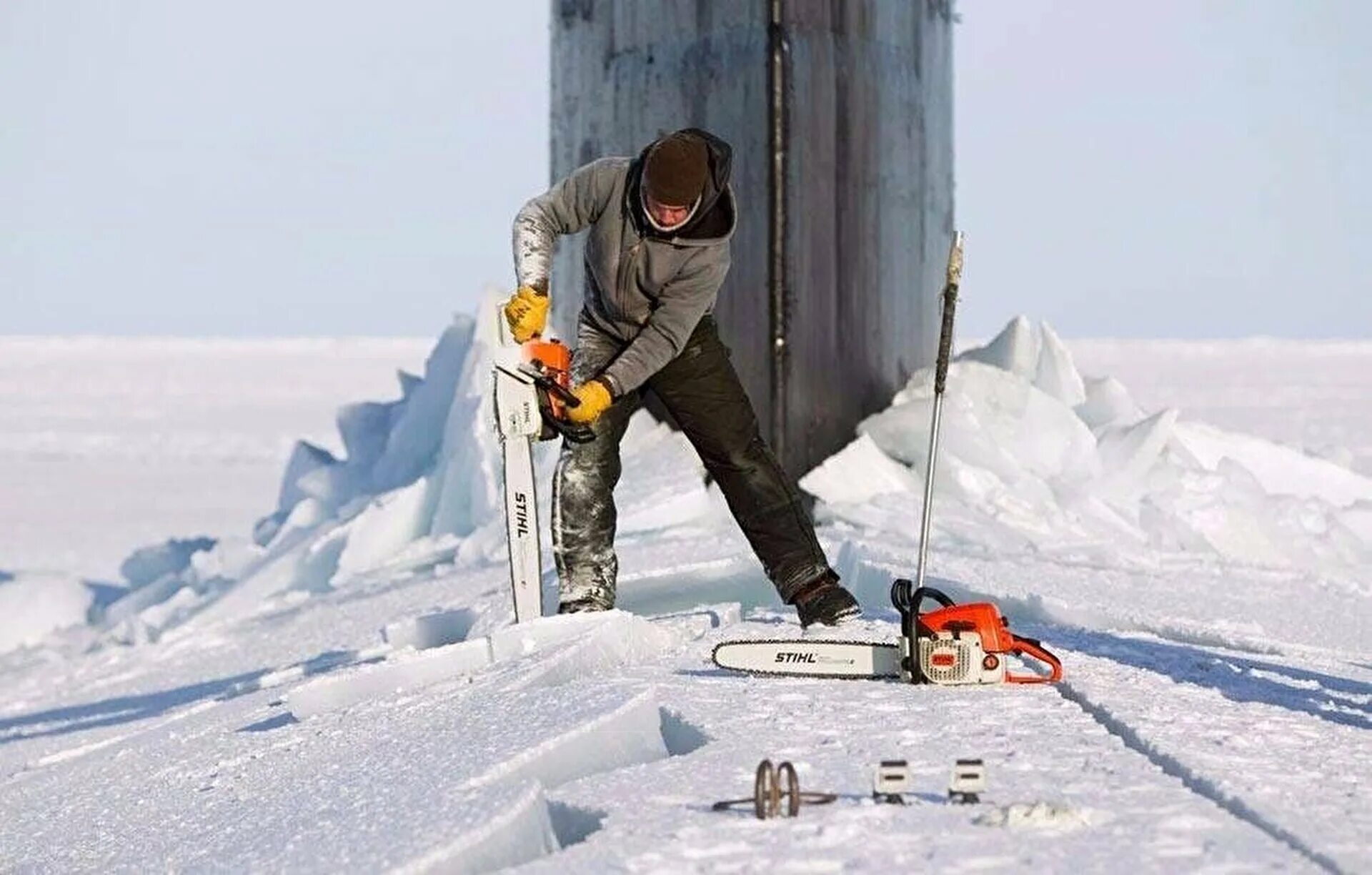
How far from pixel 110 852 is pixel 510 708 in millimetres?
961

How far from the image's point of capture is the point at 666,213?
233 inches

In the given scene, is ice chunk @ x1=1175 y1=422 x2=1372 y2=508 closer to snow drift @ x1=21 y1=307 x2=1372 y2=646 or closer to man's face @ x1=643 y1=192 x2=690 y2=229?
snow drift @ x1=21 y1=307 x2=1372 y2=646

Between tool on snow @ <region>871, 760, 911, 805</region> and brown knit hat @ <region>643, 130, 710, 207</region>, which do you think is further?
brown knit hat @ <region>643, 130, 710, 207</region>

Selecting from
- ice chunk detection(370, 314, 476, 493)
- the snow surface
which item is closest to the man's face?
the snow surface

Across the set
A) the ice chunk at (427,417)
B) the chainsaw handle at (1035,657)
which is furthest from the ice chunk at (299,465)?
the chainsaw handle at (1035,657)

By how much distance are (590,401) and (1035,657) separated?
1346mm

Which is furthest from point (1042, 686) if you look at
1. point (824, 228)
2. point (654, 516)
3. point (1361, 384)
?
point (1361, 384)

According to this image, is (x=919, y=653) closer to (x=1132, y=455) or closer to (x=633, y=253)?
(x=633, y=253)

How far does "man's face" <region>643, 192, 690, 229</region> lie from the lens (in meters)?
5.89

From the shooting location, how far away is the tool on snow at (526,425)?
19.7 feet

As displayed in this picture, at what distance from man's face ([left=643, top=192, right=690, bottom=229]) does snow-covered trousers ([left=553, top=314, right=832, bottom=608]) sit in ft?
1.84

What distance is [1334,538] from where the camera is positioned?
12.3 m

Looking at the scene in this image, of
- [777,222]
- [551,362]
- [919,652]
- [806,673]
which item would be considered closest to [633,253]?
[551,362]

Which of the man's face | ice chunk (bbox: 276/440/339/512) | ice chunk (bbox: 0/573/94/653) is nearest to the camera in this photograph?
the man's face
